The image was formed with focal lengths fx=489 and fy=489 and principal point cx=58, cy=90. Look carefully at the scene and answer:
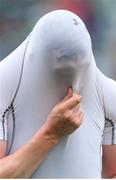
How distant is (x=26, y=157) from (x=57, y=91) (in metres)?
0.16

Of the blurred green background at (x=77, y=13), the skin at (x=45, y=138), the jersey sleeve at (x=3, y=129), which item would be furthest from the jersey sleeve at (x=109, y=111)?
the blurred green background at (x=77, y=13)

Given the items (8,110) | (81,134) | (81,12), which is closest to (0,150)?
(8,110)

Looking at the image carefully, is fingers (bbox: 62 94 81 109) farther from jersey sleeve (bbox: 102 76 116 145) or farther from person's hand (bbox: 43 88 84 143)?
jersey sleeve (bbox: 102 76 116 145)

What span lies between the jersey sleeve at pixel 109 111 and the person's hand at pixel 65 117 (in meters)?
0.11

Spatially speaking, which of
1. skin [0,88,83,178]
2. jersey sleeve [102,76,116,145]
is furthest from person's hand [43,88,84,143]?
jersey sleeve [102,76,116,145]

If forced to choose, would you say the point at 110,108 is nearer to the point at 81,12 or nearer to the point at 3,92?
the point at 3,92

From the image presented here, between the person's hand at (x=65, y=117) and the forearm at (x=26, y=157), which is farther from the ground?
the person's hand at (x=65, y=117)

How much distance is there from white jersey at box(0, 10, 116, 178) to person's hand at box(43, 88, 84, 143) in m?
0.05

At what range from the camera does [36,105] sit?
3.60 feet

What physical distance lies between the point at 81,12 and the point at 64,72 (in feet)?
2.63

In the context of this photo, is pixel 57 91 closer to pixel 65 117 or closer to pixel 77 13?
pixel 65 117

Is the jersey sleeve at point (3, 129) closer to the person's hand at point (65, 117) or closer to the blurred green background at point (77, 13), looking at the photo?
the person's hand at point (65, 117)

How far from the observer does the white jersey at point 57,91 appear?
3.40ft

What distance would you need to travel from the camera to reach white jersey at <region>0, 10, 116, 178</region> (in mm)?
1037
